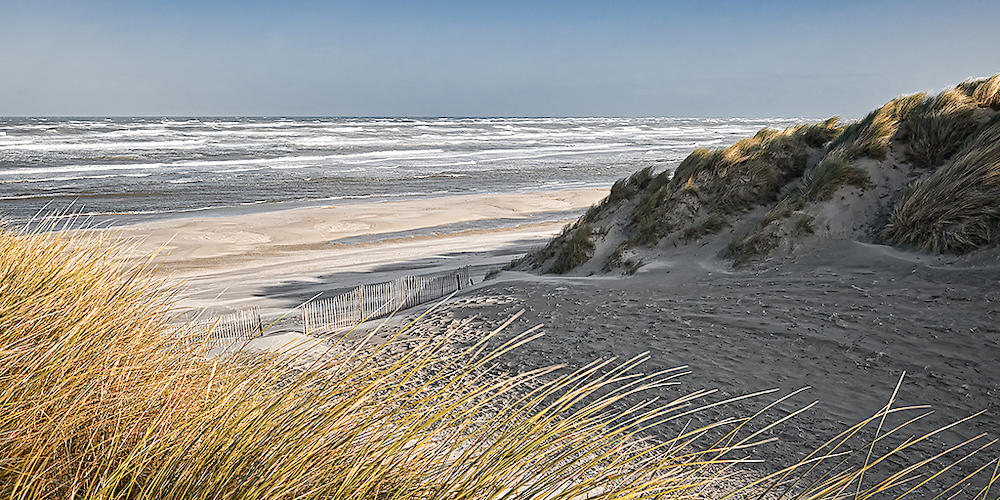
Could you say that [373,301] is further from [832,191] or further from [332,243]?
[332,243]

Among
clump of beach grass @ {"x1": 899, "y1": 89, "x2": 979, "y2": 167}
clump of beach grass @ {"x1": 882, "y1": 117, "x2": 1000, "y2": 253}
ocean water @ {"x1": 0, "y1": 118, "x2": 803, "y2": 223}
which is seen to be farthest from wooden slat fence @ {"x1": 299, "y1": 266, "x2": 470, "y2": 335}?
clump of beach grass @ {"x1": 899, "y1": 89, "x2": 979, "y2": 167}

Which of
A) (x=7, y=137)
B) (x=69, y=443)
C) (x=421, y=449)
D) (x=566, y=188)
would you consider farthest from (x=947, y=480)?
(x=7, y=137)

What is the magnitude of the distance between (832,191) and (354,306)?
579cm

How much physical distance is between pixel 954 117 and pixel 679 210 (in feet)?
10.8

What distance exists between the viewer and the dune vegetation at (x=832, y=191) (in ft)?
22.5

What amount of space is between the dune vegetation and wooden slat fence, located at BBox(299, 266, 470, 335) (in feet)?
5.79

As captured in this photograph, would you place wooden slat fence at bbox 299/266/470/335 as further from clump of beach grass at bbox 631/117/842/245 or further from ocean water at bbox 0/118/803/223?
ocean water at bbox 0/118/803/223

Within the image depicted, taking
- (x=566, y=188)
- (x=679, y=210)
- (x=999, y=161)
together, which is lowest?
(x=566, y=188)

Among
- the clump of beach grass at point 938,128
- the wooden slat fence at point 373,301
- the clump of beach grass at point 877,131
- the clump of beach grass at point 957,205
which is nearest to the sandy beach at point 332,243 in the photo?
the wooden slat fence at point 373,301

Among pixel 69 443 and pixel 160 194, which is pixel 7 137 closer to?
pixel 160 194

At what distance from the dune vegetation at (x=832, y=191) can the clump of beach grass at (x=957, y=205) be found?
0.01 meters

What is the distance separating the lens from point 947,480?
385 centimetres

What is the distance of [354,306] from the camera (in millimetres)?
8711

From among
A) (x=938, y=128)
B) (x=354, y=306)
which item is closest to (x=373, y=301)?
(x=354, y=306)
